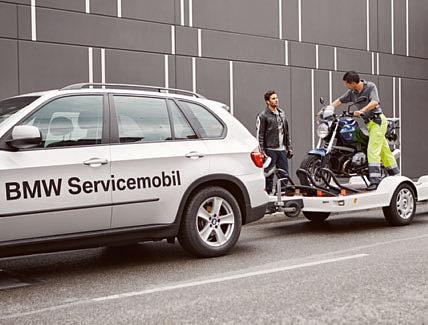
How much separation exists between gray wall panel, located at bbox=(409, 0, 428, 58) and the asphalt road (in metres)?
12.2

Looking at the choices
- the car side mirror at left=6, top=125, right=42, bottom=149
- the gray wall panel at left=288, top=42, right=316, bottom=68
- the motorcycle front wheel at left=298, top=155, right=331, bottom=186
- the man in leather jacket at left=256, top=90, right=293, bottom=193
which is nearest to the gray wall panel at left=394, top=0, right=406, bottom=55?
the gray wall panel at left=288, top=42, right=316, bottom=68

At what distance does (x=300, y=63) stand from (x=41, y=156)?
1122 cm

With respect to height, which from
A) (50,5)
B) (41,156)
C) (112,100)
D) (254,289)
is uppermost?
(50,5)

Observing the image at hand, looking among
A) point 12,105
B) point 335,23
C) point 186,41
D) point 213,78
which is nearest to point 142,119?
point 12,105

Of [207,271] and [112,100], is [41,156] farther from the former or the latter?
[207,271]

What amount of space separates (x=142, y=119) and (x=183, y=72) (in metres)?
7.33

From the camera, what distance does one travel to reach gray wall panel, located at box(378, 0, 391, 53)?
1839cm

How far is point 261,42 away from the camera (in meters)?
15.3

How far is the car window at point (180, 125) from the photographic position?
22.5 feet

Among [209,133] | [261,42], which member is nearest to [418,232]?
[209,133]

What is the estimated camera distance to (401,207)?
30.6 ft

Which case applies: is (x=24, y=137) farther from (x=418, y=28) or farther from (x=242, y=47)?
(x=418, y=28)

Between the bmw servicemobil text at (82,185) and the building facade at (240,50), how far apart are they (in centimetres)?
574

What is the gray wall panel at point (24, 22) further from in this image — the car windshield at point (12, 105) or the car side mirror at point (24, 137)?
the car side mirror at point (24, 137)
